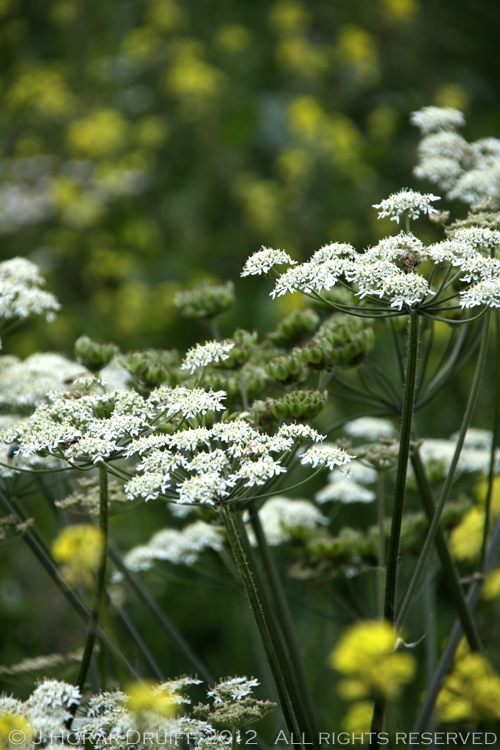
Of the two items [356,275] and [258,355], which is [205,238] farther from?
[356,275]

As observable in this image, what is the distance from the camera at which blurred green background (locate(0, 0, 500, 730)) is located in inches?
221

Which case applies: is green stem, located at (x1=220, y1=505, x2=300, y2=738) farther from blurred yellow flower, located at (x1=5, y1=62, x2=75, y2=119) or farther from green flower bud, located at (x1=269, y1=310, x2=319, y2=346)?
blurred yellow flower, located at (x1=5, y1=62, x2=75, y2=119)

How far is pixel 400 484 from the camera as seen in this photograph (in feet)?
5.18

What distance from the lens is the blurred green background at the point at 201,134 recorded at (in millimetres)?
5605

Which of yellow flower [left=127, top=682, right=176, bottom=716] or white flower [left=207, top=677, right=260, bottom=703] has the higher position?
white flower [left=207, top=677, right=260, bottom=703]

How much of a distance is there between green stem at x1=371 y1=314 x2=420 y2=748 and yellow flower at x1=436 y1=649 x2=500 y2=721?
497mm

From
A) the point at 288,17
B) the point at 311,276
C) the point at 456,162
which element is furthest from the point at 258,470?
the point at 288,17

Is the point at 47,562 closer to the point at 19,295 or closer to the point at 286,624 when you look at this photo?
the point at 286,624

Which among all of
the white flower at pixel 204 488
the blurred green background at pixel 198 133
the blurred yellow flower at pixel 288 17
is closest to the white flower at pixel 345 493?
the white flower at pixel 204 488

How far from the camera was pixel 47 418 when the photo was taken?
166 cm

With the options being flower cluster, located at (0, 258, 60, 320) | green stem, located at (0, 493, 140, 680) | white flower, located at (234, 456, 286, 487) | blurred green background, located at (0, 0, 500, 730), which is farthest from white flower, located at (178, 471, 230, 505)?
blurred green background, located at (0, 0, 500, 730)

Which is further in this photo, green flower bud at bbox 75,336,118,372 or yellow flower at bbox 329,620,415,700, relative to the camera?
green flower bud at bbox 75,336,118,372

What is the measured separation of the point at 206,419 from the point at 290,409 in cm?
23

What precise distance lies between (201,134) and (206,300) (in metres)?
4.43
